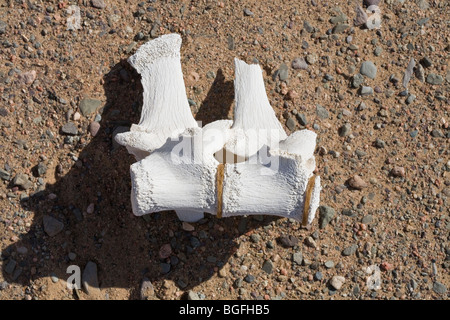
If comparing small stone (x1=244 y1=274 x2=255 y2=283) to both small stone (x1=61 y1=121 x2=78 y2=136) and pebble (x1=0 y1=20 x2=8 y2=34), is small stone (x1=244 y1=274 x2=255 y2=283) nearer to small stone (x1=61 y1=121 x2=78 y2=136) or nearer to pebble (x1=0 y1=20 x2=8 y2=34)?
small stone (x1=61 y1=121 x2=78 y2=136)

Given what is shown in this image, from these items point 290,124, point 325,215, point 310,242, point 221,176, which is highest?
point 290,124

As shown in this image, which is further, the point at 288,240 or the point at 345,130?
the point at 345,130

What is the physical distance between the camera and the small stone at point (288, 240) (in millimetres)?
3223

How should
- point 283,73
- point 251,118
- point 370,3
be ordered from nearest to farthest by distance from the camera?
point 251,118 → point 283,73 → point 370,3

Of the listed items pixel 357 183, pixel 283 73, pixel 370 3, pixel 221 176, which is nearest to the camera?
pixel 221 176

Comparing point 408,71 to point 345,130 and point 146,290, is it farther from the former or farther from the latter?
point 146,290

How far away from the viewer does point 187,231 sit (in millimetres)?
3215

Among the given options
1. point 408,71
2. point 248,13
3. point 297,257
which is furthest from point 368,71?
point 297,257

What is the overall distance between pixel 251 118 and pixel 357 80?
98cm

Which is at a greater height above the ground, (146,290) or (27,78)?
(27,78)

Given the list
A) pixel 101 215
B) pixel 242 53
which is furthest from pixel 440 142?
pixel 101 215

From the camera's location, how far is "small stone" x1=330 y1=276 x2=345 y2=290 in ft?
10.5

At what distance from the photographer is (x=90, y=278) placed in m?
3.20

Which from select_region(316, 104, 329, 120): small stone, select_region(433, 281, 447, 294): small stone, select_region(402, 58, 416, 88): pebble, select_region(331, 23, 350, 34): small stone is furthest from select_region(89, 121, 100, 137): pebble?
select_region(433, 281, 447, 294): small stone
